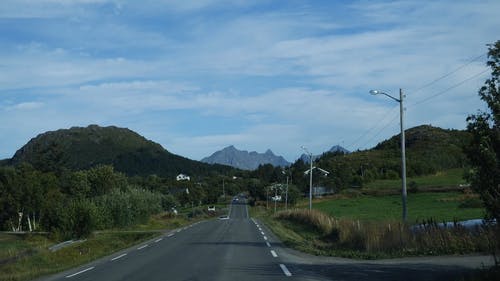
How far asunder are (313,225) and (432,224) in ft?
77.0

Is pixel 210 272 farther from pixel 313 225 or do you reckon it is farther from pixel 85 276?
pixel 313 225

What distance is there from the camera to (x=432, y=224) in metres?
21.1

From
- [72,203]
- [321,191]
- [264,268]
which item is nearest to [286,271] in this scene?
[264,268]

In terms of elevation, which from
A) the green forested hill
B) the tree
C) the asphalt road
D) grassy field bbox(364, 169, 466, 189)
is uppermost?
the green forested hill

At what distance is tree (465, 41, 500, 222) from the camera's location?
13055 mm

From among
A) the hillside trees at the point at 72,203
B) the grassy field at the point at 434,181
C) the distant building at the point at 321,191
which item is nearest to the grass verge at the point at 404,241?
the hillside trees at the point at 72,203

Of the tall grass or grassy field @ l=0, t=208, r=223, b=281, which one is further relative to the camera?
grassy field @ l=0, t=208, r=223, b=281

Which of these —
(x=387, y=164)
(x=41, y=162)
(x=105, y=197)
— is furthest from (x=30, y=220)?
(x=387, y=164)

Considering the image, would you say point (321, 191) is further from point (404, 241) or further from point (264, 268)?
point (264, 268)

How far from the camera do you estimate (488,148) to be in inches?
516

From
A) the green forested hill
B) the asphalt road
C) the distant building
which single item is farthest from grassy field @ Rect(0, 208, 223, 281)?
the green forested hill

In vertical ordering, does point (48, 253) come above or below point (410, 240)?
below

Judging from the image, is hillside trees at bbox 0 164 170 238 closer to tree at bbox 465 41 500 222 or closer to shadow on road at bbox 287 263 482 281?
shadow on road at bbox 287 263 482 281

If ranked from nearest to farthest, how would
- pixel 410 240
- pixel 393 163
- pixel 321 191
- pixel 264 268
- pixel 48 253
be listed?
pixel 264 268 < pixel 410 240 < pixel 48 253 < pixel 321 191 < pixel 393 163
